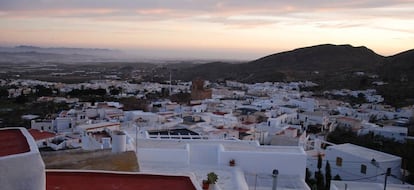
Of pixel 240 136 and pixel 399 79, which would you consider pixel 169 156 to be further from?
pixel 399 79

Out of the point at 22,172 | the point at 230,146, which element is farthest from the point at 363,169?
the point at 22,172

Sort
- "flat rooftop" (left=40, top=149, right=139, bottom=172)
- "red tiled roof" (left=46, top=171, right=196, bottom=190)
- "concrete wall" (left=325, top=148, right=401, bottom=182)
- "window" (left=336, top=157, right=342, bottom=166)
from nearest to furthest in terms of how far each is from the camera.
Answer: "red tiled roof" (left=46, top=171, right=196, bottom=190) < "flat rooftop" (left=40, top=149, right=139, bottom=172) < "concrete wall" (left=325, top=148, right=401, bottom=182) < "window" (left=336, top=157, right=342, bottom=166)

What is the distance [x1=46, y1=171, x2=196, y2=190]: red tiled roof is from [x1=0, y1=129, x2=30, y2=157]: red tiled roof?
533 millimetres

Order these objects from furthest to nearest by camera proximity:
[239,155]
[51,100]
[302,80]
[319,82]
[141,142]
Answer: [302,80] < [319,82] < [51,100] < [141,142] < [239,155]

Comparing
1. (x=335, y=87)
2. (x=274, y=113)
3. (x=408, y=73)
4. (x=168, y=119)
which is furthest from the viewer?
(x=335, y=87)

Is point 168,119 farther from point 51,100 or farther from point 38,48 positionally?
point 38,48

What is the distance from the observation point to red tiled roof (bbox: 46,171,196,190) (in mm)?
3717

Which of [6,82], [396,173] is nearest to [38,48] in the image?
[6,82]

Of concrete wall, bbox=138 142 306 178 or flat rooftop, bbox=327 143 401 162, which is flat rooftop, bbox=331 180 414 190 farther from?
flat rooftop, bbox=327 143 401 162

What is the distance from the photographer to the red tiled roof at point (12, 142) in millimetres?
2963

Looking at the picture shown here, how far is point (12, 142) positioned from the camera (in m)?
3.31

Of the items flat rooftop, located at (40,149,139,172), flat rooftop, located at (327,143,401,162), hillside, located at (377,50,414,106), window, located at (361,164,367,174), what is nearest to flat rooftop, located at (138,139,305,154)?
flat rooftop, located at (40,149,139,172)

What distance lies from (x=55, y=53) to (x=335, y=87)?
11884cm

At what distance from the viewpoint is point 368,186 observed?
34.7ft
